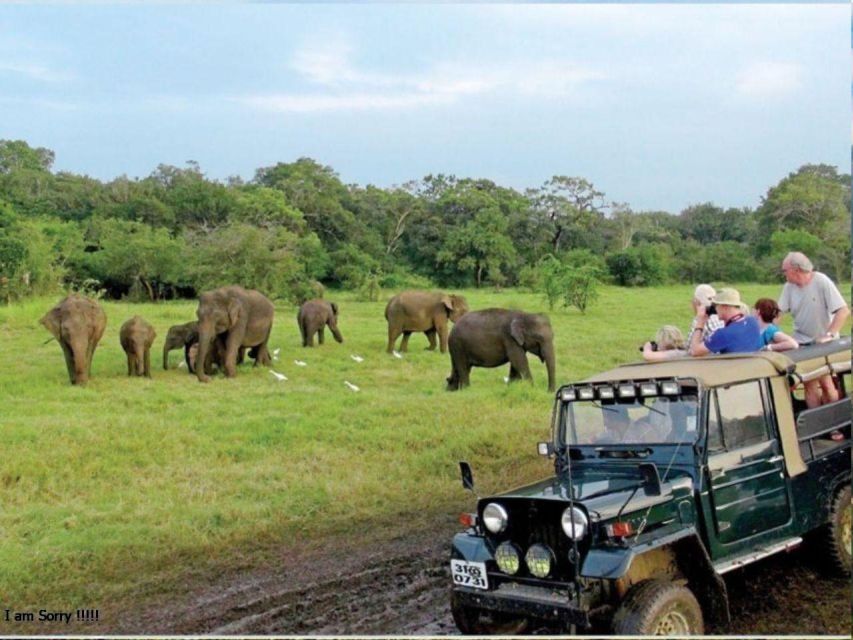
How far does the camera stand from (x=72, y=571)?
6.55m

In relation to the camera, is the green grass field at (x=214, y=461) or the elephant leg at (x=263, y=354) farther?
the elephant leg at (x=263, y=354)

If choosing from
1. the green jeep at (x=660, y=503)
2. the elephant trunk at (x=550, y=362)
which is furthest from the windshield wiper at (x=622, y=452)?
the elephant trunk at (x=550, y=362)

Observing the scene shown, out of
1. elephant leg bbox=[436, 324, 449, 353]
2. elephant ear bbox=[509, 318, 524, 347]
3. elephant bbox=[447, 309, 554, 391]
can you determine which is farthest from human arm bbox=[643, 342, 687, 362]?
elephant leg bbox=[436, 324, 449, 353]

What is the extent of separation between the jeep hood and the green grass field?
93.1 inches

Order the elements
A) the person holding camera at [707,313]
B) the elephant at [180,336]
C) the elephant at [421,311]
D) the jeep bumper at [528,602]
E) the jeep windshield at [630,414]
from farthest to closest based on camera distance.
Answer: the elephant at [421,311]
the elephant at [180,336]
the person holding camera at [707,313]
the jeep windshield at [630,414]
the jeep bumper at [528,602]

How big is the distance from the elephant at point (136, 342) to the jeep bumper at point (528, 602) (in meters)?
10.1

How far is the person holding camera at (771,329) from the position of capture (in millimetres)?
6598

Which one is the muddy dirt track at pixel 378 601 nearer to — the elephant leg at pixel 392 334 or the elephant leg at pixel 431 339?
the elephant leg at pixel 392 334

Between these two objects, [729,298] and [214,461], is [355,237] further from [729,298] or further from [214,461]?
[729,298]

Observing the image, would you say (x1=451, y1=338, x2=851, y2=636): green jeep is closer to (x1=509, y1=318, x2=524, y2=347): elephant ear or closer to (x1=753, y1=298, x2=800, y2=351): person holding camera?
(x1=753, y1=298, x2=800, y2=351): person holding camera

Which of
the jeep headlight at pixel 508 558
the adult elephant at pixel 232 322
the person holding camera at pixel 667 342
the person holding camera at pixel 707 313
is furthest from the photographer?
the adult elephant at pixel 232 322

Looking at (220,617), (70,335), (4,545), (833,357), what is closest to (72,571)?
(4,545)

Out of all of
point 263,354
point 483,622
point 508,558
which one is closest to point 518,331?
point 263,354

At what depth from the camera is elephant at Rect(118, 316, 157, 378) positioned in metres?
14.1
